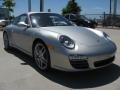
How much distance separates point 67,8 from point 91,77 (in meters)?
41.4

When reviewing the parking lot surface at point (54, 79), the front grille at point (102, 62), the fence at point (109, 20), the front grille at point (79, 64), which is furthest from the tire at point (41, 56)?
the fence at point (109, 20)

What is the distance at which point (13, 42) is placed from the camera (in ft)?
24.3

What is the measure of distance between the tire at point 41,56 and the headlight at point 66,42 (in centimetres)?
44

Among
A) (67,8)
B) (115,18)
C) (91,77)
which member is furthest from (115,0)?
(91,77)

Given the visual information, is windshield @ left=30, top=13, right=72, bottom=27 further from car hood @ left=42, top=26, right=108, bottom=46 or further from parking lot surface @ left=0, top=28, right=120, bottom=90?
parking lot surface @ left=0, top=28, right=120, bottom=90

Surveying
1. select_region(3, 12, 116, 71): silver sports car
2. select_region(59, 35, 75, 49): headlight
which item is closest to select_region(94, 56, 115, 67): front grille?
select_region(3, 12, 116, 71): silver sports car

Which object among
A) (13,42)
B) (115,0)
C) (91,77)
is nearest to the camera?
(91,77)

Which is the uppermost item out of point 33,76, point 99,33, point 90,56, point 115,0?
point 115,0

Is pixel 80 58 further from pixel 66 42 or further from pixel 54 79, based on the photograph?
pixel 54 79

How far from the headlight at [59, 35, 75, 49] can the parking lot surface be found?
0.67m

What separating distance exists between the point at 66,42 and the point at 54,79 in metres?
0.78

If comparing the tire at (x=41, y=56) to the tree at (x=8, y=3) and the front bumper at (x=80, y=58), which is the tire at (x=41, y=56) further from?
the tree at (x=8, y=3)

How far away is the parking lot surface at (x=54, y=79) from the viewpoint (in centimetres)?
456

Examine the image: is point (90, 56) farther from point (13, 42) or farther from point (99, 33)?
point (13, 42)
